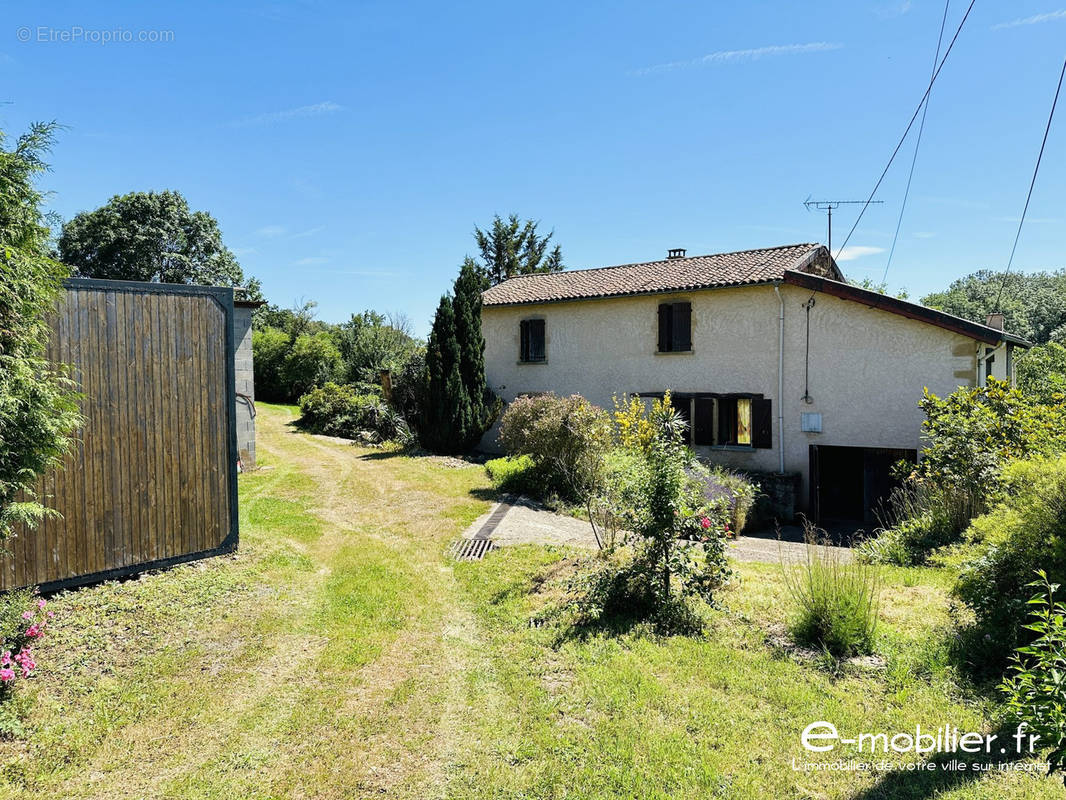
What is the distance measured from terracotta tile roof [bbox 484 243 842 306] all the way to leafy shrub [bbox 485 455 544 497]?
7.07 m

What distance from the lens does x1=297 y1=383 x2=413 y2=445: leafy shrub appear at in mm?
19594

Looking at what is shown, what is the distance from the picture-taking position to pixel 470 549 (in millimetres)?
8367

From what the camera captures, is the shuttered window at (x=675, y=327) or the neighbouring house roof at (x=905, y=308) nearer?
the neighbouring house roof at (x=905, y=308)

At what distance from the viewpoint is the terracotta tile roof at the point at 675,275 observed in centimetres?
1572

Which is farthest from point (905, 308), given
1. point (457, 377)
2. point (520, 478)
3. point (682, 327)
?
point (457, 377)

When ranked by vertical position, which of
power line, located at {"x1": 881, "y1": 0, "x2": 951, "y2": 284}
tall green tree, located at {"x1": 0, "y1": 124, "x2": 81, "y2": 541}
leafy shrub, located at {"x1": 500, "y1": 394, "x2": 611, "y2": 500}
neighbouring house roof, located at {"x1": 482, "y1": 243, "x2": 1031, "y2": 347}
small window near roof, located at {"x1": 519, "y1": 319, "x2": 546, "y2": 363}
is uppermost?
power line, located at {"x1": 881, "y1": 0, "x2": 951, "y2": 284}

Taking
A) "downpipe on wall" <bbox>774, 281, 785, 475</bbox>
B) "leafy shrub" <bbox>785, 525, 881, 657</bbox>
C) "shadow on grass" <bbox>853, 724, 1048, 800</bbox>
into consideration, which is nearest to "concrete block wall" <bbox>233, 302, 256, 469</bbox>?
"leafy shrub" <bbox>785, 525, 881, 657</bbox>

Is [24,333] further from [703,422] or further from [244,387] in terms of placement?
[703,422]

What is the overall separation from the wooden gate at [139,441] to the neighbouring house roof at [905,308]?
13194mm

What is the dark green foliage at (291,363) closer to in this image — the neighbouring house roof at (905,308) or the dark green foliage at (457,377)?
the dark green foliage at (457,377)

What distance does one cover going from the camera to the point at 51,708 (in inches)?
160

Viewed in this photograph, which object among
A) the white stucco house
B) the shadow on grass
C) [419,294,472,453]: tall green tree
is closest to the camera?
the shadow on grass

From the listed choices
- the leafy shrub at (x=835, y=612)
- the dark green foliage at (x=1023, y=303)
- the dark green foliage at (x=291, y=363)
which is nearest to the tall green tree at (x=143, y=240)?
the dark green foliage at (x=291, y=363)

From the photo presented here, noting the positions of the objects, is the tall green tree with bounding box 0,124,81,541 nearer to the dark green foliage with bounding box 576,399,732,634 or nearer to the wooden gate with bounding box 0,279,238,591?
the wooden gate with bounding box 0,279,238,591
